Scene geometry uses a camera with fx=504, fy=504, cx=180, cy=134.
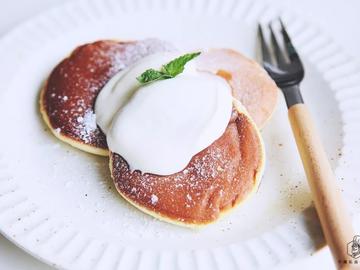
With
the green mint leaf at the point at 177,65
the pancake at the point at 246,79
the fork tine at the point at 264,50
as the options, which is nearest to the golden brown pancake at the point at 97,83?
the pancake at the point at 246,79

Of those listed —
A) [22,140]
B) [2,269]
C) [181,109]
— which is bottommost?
[2,269]

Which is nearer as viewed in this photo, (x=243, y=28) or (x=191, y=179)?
(x=191, y=179)

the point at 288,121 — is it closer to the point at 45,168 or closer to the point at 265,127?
the point at 265,127

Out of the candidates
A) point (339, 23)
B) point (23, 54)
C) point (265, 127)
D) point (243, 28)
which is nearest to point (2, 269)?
point (23, 54)

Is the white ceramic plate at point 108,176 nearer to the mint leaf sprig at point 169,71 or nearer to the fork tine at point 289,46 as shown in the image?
the fork tine at point 289,46

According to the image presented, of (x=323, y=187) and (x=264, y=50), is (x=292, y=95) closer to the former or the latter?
(x=264, y=50)

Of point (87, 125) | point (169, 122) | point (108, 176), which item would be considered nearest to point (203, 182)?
point (169, 122)

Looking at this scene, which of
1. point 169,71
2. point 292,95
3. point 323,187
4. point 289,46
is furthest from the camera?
point 289,46
